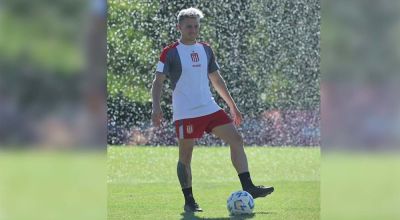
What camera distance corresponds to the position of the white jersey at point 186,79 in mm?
3744

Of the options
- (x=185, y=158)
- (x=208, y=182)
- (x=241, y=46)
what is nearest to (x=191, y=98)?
(x=185, y=158)

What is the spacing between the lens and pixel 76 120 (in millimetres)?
1099

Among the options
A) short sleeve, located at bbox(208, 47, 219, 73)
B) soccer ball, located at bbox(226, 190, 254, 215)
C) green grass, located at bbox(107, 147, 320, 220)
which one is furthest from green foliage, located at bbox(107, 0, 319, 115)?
soccer ball, located at bbox(226, 190, 254, 215)

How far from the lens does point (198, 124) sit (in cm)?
374

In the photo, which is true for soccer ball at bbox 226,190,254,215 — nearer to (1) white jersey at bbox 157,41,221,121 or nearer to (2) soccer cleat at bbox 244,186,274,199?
(2) soccer cleat at bbox 244,186,274,199

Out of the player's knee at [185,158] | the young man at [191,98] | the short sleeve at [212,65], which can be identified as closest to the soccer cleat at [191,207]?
the young man at [191,98]

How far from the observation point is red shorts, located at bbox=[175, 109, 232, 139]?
374 centimetres

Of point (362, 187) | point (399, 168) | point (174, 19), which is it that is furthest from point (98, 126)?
point (174, 19)

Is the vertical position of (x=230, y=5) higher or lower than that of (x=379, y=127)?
higher

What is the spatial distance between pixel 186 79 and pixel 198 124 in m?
0.26

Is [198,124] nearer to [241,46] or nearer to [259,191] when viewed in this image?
[259,191]

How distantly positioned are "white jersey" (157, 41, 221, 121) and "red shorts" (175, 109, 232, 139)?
23 millimetres

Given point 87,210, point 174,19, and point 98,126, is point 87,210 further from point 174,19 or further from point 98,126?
point 174,19

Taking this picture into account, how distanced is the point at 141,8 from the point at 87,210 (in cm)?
724
